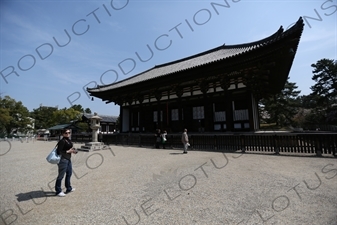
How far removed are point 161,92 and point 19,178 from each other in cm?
1135

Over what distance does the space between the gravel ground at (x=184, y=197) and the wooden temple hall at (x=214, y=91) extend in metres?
5.74

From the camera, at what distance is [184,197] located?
3.55 m

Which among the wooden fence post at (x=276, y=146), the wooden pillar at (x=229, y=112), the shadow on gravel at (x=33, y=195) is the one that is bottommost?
the shadow on gravel at (x=33, y=195)

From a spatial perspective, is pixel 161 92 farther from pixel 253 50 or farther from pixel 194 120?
pixel 253 50

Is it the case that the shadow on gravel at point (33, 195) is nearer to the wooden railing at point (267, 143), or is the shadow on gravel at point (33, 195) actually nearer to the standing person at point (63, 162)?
the standing person at point (63, 162)

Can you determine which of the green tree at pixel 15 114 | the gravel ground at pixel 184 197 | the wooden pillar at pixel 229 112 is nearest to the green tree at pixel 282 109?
the wooden pillar at pixel 229 112

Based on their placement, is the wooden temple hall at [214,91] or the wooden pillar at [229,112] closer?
the wooden temple hall at [214,91]

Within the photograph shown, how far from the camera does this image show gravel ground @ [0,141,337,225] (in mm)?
2807

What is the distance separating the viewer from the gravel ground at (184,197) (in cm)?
281

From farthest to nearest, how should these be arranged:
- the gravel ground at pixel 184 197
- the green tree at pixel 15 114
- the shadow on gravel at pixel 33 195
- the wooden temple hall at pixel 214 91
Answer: the green tree at pixel 15 114, the wooden temple hall at pixel 214 91, the shadow on gravel at pixel 33 195, the gravel ground at pixel 184 197

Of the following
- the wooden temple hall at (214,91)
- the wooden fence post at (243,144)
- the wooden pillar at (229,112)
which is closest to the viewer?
the wooden fence post at (243,144)

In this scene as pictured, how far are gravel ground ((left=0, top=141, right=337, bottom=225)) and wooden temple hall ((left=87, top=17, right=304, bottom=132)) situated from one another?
5.74 meters

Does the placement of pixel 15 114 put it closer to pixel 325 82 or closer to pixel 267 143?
pixel 267 143

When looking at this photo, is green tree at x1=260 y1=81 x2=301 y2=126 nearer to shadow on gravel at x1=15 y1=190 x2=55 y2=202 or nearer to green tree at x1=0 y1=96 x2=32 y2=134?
shadow on gravel at x1=15 y1=190 x2=55 y2=202
